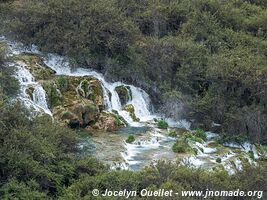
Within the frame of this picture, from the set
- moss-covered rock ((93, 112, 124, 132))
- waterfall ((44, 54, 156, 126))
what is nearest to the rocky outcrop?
moss-covered rock ((93, 112, 124, 132))

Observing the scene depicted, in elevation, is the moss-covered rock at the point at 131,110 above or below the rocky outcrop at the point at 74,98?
below

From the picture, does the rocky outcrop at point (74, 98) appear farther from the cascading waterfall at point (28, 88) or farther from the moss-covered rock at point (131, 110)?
the moss-covered rock at point (131, 110)

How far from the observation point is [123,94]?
882 inches

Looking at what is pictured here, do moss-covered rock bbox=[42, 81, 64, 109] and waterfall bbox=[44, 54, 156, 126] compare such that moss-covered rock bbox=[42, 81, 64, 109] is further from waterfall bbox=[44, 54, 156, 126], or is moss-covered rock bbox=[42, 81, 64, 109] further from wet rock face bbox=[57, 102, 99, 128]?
waterfall bbox=[44, 54, 156, 126]

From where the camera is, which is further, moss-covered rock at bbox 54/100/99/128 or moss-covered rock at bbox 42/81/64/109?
moss-covered rock at bbox 42/81/64/109

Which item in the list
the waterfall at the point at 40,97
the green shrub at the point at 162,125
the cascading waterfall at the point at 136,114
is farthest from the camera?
the green shrub at the point at 162,125

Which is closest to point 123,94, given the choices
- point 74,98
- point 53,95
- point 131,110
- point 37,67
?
point 131,110

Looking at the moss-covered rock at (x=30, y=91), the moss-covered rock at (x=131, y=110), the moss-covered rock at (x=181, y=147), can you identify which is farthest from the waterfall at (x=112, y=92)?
the moss-covered rock at (x=181, y=147)

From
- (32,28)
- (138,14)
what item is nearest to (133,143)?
(32,28)

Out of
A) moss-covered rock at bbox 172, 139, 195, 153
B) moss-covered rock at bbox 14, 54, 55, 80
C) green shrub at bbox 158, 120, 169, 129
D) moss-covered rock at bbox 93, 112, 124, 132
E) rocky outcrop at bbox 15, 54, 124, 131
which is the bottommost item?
green shrub at bbox 158, 120, 169, 129

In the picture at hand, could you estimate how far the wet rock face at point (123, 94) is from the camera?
73.2ft

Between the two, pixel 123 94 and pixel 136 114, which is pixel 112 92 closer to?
pixel 123 94

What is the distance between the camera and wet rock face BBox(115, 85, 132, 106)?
73.2 feet

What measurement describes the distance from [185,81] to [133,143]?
6.13 meters
